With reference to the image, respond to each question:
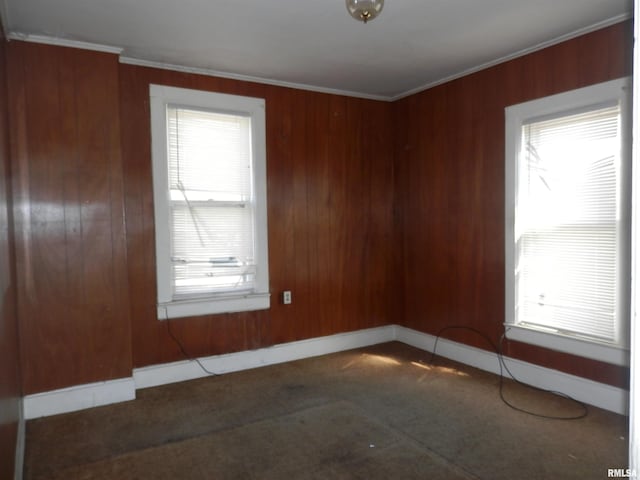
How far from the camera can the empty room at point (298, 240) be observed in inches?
100

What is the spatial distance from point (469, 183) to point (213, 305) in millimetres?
2427

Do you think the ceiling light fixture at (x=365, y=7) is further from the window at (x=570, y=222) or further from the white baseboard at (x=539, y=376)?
the white baseboard at (x=539, y=376)

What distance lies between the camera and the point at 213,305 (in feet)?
12.1

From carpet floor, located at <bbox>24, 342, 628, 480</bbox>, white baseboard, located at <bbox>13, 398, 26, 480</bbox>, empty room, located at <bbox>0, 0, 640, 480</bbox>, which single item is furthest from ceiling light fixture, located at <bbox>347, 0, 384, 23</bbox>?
white baseboard, located at <bbox>13, 398, 26, 480</bbox>

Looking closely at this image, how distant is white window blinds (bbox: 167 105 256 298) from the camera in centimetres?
355

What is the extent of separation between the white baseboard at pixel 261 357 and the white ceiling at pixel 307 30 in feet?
7.93

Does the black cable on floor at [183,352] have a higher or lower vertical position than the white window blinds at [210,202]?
lower

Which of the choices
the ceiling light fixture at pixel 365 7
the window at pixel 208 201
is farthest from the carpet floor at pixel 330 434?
the ceiling light fixture at pixel 365 7

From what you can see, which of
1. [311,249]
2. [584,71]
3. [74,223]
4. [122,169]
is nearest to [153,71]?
[122,169]

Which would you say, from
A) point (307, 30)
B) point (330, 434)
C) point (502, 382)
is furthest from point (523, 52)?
point (330, 434)

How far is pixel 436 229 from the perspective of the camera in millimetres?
4156

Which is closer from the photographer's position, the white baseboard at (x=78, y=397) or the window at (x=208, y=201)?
the white baseboard at (x=78, y=397)

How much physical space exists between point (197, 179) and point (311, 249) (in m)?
1.24

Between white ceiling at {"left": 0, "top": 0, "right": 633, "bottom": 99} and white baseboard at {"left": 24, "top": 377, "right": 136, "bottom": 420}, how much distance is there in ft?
7.81
